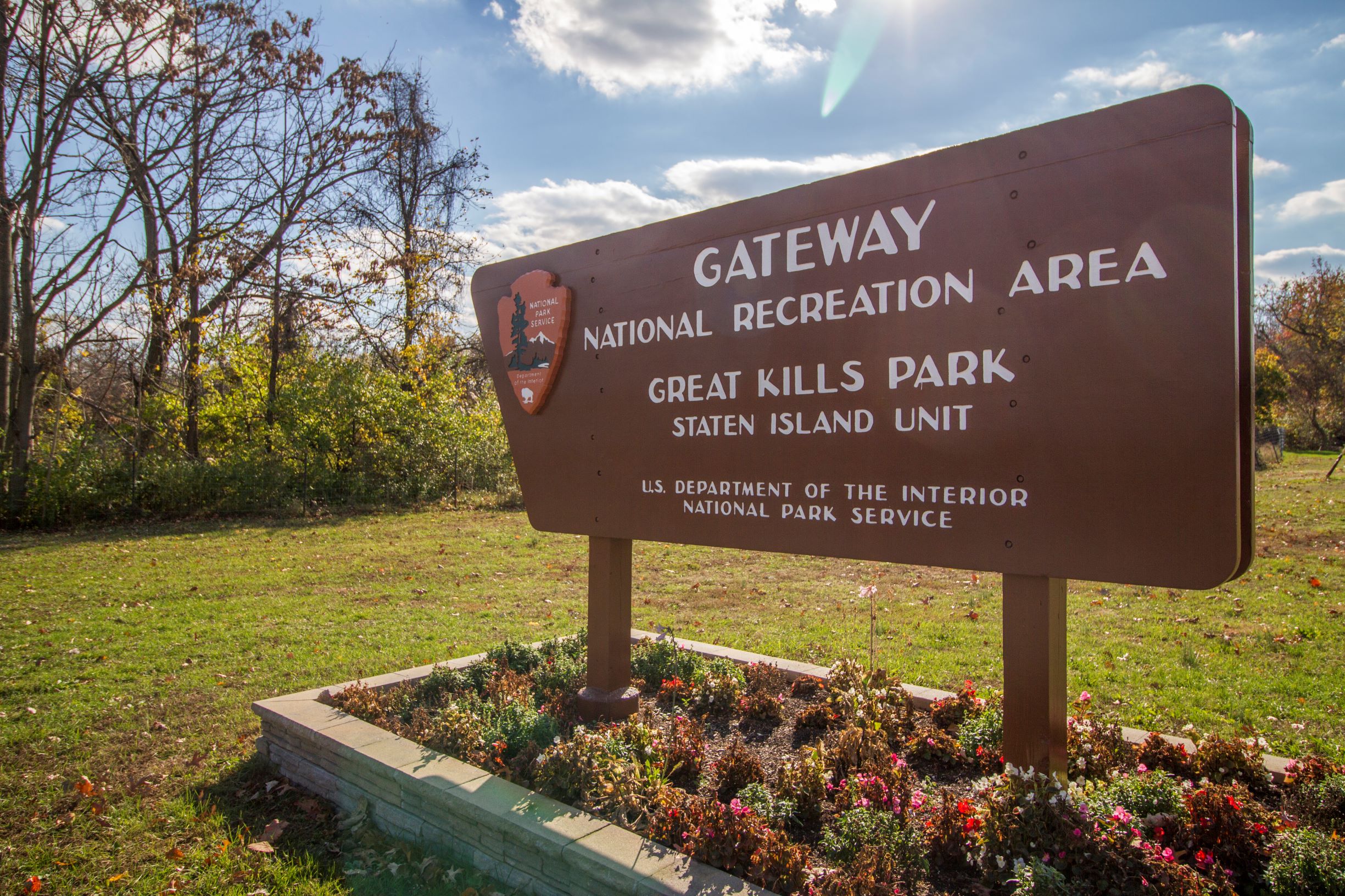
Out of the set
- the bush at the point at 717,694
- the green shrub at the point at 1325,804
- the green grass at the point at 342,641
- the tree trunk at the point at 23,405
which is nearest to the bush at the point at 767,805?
the bush at the point at 717,694

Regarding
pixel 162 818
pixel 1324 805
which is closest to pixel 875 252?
pixel 1324 805

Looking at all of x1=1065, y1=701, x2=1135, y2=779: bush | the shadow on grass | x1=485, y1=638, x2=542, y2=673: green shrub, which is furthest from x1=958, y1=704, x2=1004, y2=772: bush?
x1=485, y1=638, x2=542, y2=673: green shrub

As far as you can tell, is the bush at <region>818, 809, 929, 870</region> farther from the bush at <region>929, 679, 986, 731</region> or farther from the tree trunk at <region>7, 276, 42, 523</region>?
the tree trunk at <region>7, 276, 42, 523</region>

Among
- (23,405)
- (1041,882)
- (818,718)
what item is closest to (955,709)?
(818,718)

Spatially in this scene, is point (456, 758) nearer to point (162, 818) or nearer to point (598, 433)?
point (162, 818)

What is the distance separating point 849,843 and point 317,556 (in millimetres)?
9716

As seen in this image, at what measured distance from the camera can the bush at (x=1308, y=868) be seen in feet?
7.59

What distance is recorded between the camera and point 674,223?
383 cm

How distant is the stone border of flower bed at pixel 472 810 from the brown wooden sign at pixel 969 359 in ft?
4.27

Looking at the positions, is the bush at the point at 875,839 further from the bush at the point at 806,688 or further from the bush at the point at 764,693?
the bush at the point at 806,688

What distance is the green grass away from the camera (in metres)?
3.61

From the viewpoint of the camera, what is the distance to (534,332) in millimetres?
4492

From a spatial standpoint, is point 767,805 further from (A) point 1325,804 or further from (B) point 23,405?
(B) point 23,405

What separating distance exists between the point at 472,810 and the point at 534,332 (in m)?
2.53
